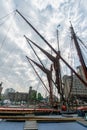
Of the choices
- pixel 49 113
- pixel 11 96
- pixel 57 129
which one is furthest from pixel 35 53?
pixel 11 96

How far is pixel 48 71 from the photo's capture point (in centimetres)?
5272

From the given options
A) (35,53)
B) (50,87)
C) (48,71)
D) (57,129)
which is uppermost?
(35,53)

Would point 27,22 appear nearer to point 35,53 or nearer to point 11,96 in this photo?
point 35,53

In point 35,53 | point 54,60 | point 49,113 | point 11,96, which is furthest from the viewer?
point 11,96

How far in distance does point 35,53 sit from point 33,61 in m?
3.26

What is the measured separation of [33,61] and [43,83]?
6.64 metres

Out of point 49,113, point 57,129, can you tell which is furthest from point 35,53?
point 57,129

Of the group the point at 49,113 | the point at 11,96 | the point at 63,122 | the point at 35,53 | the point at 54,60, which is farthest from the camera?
the point at 11,96

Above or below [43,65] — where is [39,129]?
below

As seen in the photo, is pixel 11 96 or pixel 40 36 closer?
pixel 40 36

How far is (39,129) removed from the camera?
14.3m

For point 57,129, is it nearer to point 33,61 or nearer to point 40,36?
point 40,36

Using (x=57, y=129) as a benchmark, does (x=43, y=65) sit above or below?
above

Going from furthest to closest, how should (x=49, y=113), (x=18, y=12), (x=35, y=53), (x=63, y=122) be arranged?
(x=35, y=53) < (x=18, y=12) < (x=49, y=113) < (x=63, y=122)
